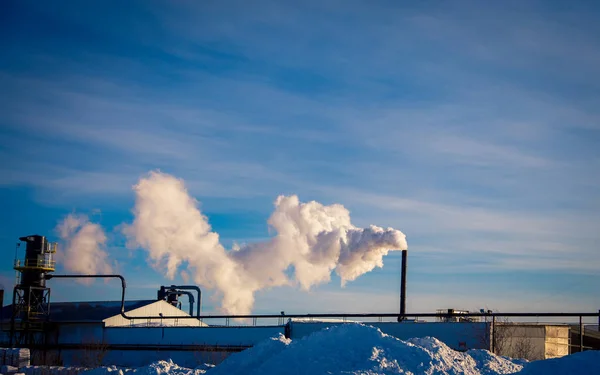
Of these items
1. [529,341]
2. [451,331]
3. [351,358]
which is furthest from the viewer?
[451,331]

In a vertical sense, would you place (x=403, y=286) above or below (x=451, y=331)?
above

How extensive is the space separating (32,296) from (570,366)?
4290 centimetres

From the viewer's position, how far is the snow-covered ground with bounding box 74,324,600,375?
18688mm

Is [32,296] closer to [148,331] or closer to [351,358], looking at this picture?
[148,331]

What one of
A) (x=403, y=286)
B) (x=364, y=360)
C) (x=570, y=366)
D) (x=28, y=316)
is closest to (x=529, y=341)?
(x=403, y=286)

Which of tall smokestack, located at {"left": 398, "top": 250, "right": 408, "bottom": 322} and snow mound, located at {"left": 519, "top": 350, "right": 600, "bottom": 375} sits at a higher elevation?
tall smokestack, located at {"left": 398, "top": 250, "right": 408, "bottom": 322}

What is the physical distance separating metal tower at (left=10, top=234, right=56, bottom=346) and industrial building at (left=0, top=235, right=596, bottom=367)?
0.23ft

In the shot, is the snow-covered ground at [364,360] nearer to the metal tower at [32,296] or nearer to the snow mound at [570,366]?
the snow mound at [570,366]

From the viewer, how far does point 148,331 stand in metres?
46.4

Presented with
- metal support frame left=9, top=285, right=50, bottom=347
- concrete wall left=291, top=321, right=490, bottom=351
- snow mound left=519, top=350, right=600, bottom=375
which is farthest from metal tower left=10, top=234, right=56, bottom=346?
snow mound left=519, top=350, right=600, bottom=375

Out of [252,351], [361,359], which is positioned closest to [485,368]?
[361,359]

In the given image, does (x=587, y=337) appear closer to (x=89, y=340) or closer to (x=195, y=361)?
(x=195, y=361)

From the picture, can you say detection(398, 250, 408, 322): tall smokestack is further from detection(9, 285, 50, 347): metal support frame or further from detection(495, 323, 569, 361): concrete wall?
detection(9, 285, 50, 347): metal support frame

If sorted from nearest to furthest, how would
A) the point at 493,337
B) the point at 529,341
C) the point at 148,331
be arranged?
the point at 493,337 < the point at 529,341 < the point at 148,331
